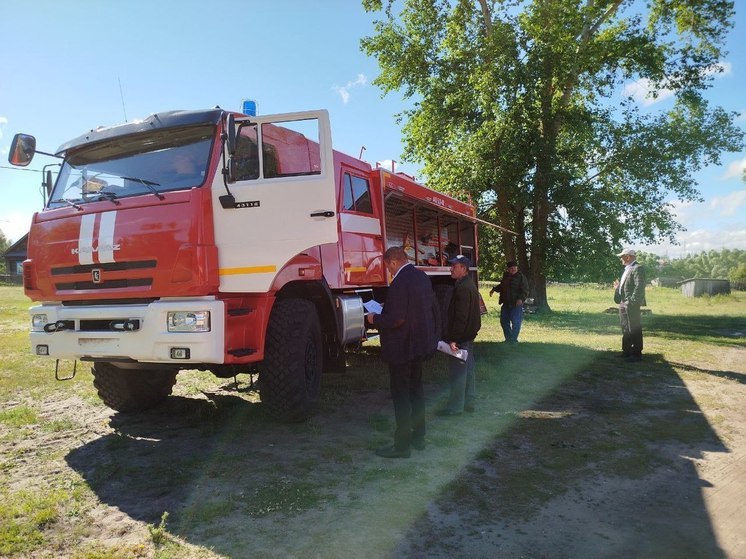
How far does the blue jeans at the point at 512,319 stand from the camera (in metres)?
10.9

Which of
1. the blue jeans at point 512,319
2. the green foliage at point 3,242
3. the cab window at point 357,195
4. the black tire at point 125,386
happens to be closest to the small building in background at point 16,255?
the green foliage at point 3,242

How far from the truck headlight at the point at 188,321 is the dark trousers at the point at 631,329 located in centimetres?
713

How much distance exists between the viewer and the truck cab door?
4738mm

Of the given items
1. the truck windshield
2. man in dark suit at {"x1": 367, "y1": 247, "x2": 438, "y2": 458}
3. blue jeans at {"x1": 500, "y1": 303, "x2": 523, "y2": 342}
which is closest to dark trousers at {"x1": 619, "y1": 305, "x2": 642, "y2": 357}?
blue jeans at {"x1": 500, "y1": 303, "x2": 523, "y2": 342}

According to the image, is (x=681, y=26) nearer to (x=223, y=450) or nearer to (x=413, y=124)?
(x=413, y=124)

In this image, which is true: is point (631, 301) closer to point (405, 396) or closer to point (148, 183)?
point (405, 396)

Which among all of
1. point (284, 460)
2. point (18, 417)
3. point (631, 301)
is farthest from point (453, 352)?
point (631, 301)

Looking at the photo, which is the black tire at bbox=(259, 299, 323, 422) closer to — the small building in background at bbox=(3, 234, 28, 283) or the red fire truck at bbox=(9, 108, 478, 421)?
the red fire truck at bbox=(9, 108, 478, 421)

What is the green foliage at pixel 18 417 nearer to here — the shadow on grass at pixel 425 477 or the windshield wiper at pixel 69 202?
the shadow on grass at pixel 425 477

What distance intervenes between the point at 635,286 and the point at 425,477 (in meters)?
6.33

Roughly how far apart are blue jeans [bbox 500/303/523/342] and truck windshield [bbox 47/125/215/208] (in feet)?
25.2

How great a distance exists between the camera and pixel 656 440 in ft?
16.5

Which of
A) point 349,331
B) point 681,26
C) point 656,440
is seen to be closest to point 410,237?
point 349,331

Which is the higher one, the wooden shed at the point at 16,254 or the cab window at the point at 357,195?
the wooden shed at the point at 16,254
